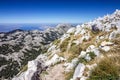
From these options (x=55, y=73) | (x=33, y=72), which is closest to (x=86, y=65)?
(x=55, y=73)

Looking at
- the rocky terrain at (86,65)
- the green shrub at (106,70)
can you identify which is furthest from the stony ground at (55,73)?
the green shrub at (106,70)

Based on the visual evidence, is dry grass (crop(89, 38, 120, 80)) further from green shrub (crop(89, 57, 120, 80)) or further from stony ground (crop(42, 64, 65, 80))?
stony ground (crop(42, 64, 65, 80))

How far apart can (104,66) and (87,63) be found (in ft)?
12.1

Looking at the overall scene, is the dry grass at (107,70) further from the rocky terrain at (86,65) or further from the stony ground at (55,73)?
the stony ground at (55,73)

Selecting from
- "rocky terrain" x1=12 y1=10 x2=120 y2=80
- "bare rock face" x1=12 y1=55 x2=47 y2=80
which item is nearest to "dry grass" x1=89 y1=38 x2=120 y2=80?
"rocky terrain" x1=12 y1=10 x2=120 y2=80

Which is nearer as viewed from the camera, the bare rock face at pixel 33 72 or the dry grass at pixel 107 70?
the dry grass at pixel 107 70

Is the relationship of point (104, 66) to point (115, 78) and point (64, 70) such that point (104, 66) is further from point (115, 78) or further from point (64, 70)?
point (64, 70)

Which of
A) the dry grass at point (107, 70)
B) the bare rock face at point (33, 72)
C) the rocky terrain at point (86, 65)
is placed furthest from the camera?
the bare rock face at point (33, 72)

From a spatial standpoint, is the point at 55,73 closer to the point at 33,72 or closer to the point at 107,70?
the point at 33,72

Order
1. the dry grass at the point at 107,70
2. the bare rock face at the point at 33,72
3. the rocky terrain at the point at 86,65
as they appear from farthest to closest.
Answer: the bare rock face at the point at 33,72 → the rocky terrain at the point at 86,65 → the dry grass at the point at 107,70

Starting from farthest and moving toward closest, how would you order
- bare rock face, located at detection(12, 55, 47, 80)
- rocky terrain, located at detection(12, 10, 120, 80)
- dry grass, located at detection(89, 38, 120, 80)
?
bare rock face, located at detection(12, 55, 47, 80) → rocky terrain, located at detection(12, 10, 120, 80) → dry grass, located at detection(89, 38, 120, 80)

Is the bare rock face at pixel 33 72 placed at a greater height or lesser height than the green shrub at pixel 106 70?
lesser

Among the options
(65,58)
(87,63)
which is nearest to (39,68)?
(65,58)

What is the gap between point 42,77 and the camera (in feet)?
79.9
